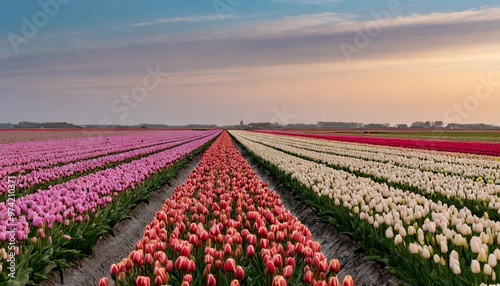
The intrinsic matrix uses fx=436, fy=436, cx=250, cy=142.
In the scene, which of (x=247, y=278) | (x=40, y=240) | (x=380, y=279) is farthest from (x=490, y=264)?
(x=40, y=240)

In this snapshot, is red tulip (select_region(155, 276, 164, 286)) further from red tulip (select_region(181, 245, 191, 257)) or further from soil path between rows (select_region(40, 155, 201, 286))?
soil path between rows (select_region(40, 155, 201, 286))

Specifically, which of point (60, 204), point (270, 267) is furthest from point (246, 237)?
point (60, 204)

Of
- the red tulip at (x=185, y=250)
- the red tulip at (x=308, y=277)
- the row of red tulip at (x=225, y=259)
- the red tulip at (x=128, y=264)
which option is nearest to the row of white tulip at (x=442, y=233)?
the row of red tulip at (x=225, y=259)

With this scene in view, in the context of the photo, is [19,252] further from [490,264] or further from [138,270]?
[490,264]

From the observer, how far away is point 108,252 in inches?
317

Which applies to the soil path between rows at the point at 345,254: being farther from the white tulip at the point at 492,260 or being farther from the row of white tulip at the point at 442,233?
the white tulip at the point at 492,260

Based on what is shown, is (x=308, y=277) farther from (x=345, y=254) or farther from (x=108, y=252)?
(x=108, y=252)

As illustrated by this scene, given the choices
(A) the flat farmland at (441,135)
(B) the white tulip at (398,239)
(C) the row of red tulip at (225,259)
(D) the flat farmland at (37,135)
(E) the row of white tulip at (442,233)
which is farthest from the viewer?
(A) the flat farmland at (441,135)

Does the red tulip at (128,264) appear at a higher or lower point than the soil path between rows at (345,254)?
higher

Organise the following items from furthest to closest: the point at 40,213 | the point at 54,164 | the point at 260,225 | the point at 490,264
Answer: the point at 54,164, the point at 40,213, the point at 260,225, the point at 490,264

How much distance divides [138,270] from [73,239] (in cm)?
263

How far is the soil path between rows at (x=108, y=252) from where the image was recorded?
6598 mm

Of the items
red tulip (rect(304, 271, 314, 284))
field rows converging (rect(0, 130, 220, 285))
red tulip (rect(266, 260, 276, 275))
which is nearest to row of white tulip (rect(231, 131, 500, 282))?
red tulip (rect(304, 271, 314, 284))

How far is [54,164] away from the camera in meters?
18.8
